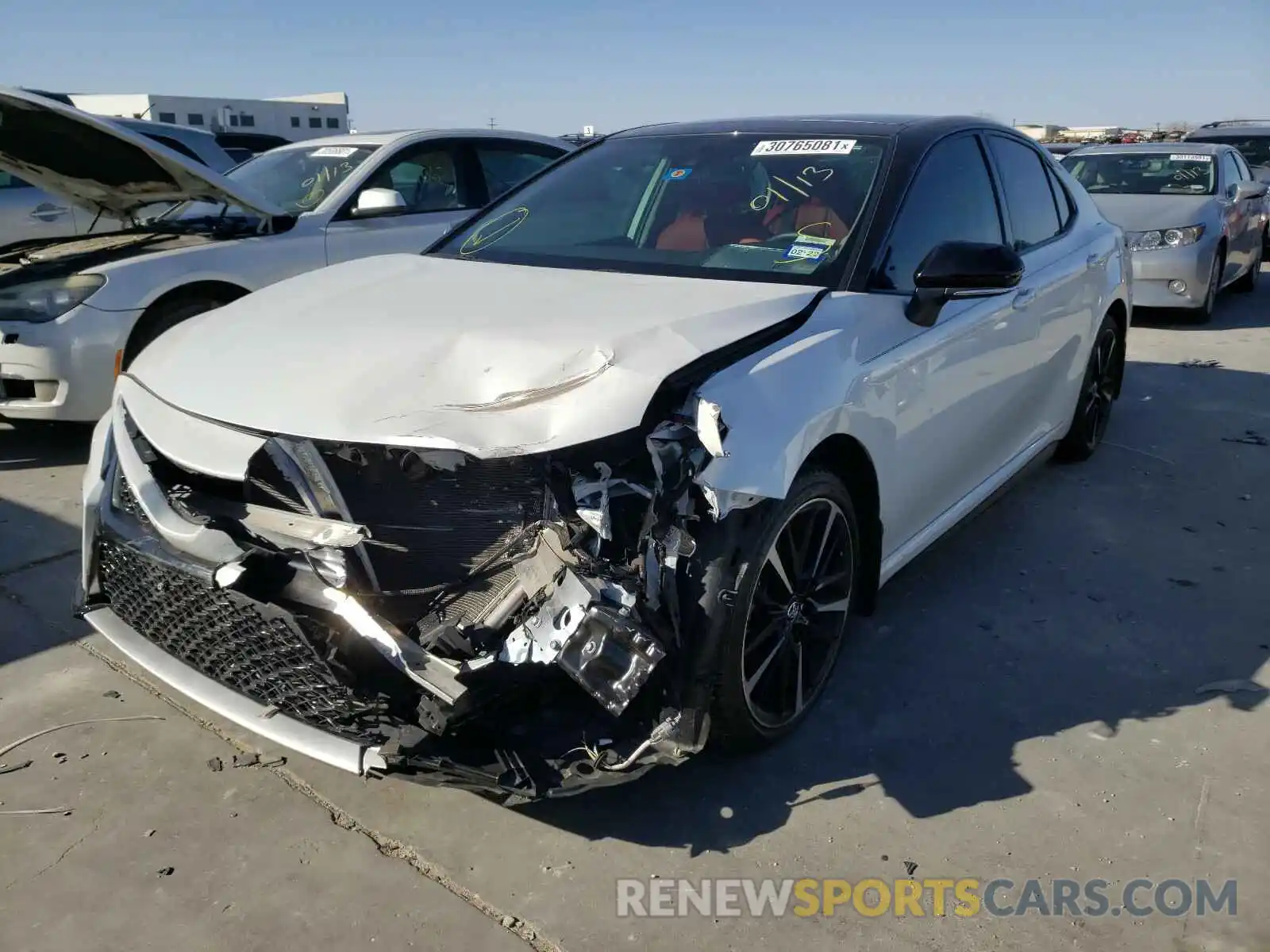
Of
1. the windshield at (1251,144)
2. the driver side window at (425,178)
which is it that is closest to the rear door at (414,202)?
the driver side window at (425,178)

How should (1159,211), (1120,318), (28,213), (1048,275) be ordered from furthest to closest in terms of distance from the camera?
(1159,211), (28,213), (1120,318), (1048,275)

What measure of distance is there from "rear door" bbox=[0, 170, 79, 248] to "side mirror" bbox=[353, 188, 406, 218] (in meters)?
3.97

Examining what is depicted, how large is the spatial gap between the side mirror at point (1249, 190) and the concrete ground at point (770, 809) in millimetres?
7514

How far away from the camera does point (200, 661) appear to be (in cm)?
243

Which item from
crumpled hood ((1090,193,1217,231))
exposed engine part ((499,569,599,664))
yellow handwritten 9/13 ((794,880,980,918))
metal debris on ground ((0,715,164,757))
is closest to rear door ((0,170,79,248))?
metal debris on ground ((0,715,164,757))

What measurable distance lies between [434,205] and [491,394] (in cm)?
444

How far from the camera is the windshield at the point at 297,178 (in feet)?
19.9

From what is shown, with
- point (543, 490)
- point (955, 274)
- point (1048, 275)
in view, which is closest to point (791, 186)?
point (955, 274)

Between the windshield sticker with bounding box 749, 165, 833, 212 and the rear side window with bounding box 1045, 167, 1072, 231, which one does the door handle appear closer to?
the windshield sticker with bounding box 749, 165, 833, 212

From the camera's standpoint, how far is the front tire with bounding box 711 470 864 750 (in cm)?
243

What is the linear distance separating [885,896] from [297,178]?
5.58m

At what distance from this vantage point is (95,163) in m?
5.07

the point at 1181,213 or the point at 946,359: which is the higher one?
the point at 1181,213

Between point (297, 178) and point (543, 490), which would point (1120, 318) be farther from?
point (297, 178)
